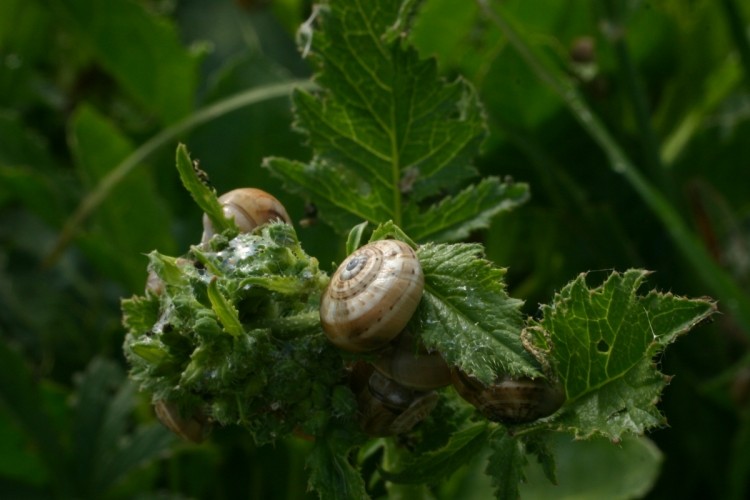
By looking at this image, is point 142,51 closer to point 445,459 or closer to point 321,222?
point 321,222

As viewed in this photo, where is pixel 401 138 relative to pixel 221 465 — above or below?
above

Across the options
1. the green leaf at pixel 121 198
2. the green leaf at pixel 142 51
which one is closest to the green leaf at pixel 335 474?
the green leaf at pixel 121 198

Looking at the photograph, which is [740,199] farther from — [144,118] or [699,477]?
[144,118]

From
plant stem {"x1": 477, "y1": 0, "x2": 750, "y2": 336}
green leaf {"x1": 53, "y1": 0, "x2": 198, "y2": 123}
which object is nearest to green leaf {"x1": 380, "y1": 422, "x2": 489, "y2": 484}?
plant stem {"x1": 477, "y1": 0, "x2": 750, "y2": 336}

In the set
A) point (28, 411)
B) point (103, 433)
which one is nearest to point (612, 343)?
point (103, 433)

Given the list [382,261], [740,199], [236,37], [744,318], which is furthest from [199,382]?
[236,37]
